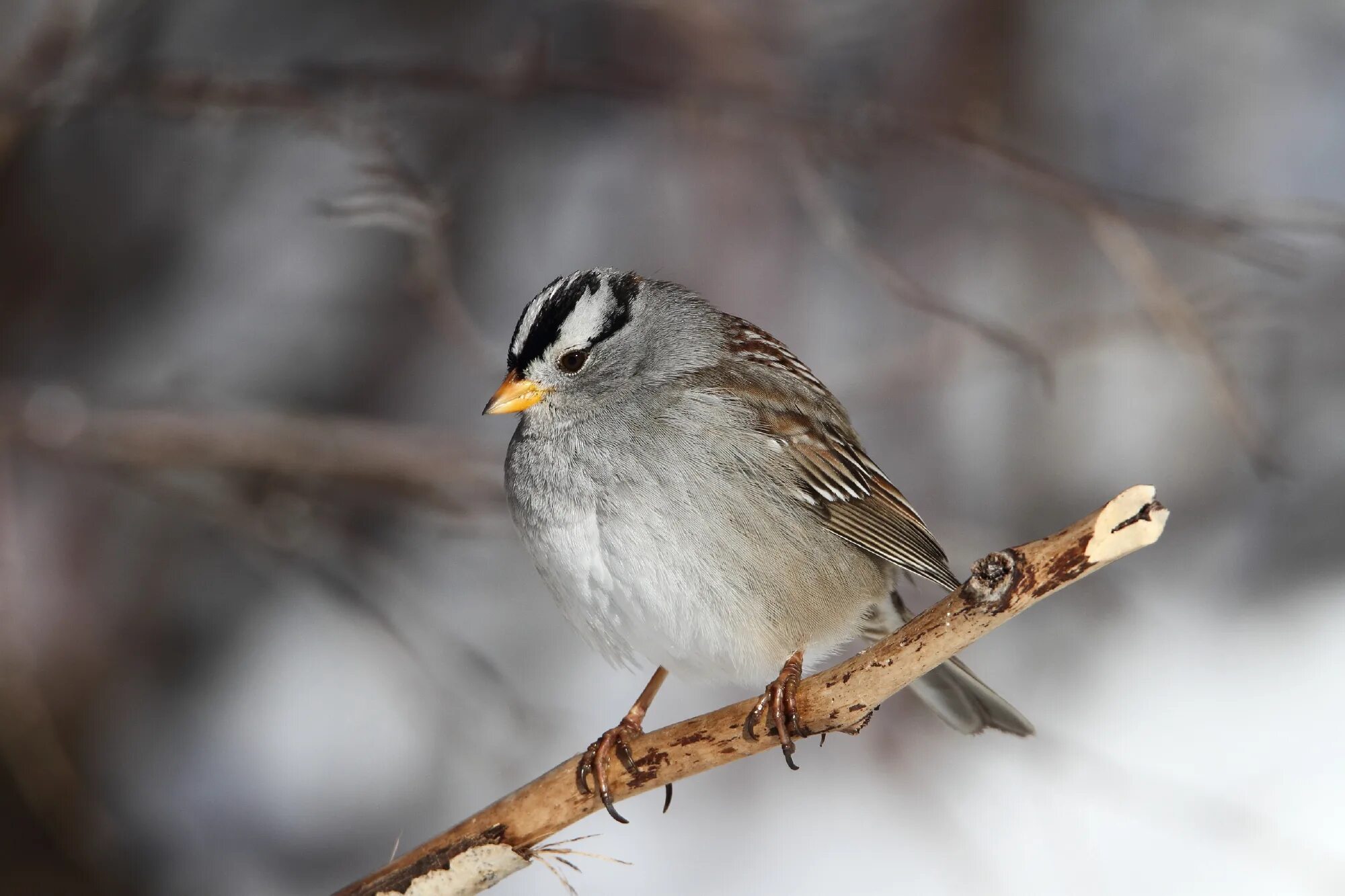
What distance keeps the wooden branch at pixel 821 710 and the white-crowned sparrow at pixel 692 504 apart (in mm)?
83

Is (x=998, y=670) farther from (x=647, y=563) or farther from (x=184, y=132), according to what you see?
(x=184, y=132)

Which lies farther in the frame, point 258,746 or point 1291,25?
point 1291,25

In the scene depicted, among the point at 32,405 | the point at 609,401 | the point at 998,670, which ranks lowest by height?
the point at 998,670

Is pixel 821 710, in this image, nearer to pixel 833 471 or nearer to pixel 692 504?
pixel 692 504

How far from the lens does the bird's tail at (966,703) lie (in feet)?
8.90

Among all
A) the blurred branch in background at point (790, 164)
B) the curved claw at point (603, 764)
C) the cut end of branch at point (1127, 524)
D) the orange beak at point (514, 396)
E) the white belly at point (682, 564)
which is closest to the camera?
the cut end of branch at point (1127, 524)

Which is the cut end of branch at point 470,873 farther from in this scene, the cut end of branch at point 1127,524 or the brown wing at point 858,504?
the cut end of branch at point 1127,524

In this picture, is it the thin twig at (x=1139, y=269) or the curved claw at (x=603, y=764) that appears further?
the thin twig at (x=1139, y=269)

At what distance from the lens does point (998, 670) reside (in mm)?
4832

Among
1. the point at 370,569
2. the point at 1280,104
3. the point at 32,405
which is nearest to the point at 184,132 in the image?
the point at 32,405

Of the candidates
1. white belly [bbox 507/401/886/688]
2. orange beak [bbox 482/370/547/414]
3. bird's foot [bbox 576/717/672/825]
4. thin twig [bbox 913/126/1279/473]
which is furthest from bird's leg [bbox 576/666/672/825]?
thin twig [bbox 913/126/1279/473]

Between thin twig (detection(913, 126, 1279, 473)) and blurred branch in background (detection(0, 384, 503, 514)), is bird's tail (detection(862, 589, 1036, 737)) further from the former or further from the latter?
A: blurred branch in background (detection(0, 384, 503, 514))

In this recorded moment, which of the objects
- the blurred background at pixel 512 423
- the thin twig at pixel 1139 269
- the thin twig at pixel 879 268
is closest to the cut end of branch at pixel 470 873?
the thin twig at pixel 879 268

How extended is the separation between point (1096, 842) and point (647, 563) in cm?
241
